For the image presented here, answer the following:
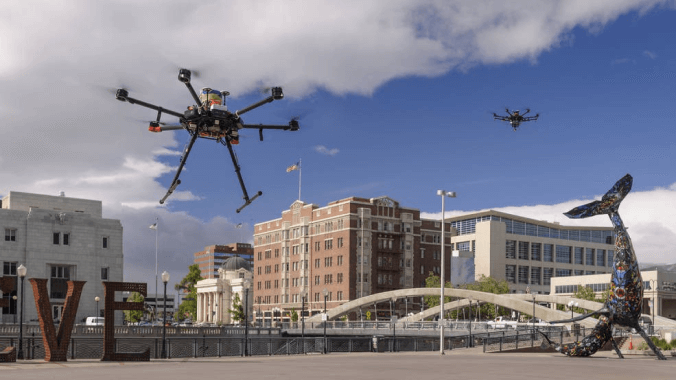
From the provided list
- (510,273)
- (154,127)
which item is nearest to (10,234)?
(154,127)

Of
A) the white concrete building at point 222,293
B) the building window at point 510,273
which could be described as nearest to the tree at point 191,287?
the white concrete building at point 222,293

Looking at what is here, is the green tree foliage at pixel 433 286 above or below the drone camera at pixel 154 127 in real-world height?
below

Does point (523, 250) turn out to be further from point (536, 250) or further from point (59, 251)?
point (59, 251)

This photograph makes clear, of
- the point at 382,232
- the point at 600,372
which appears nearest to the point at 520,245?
the point at 382,232

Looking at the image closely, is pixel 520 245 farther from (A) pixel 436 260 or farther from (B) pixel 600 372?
(B) pixel 600 372

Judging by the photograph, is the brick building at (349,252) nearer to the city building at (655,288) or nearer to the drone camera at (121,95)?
the city building at (655,288)
